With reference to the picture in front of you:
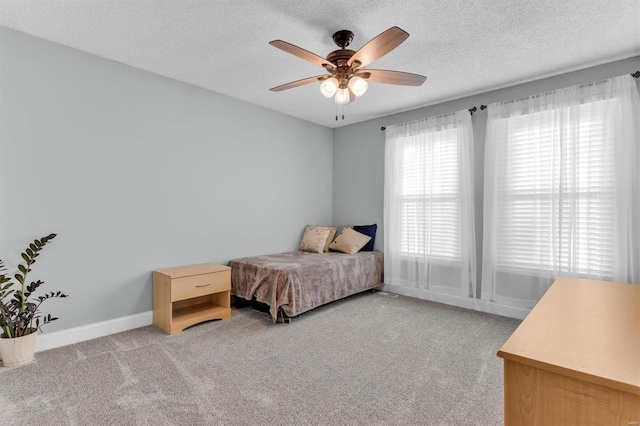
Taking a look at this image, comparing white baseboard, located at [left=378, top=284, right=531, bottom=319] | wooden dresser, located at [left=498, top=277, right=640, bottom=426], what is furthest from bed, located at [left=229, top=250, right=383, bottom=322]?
wooden dresser, located at [left=498, top=277, right=640, bottom=426]

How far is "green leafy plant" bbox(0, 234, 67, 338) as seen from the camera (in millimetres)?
2236

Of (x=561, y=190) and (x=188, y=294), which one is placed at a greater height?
(x=561, y=190)

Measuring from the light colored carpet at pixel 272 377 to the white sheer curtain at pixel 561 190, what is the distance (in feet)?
2.34

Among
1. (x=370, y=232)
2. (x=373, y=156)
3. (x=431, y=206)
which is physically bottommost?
(x=370, y=232)

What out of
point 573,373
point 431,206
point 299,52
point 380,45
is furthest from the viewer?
point 431,206

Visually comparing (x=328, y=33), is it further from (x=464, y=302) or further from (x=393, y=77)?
(x=464, y=302)

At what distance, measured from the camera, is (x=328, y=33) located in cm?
237

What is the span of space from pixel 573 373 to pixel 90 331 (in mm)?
3350

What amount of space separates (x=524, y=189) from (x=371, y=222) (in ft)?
6.53

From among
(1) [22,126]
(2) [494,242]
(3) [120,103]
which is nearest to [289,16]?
(3) [120,103]

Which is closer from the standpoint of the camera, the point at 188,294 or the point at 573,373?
the point at 573,373

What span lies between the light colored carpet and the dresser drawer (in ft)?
1.09

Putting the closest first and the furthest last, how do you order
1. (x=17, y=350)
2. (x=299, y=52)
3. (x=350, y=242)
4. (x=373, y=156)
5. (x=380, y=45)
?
1. (x=380, y=45)
2. (x=299, y=52)
3. (x=17, y=350)
4. (x=350, y=242)
5. (x=373, y=156)

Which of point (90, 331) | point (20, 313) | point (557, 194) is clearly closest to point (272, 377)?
point (90, 331)
